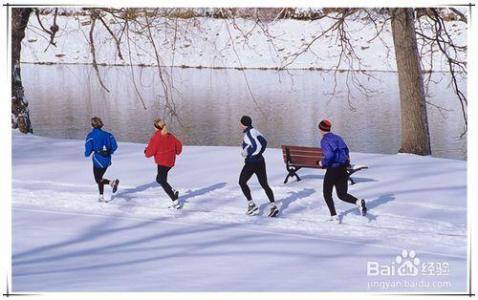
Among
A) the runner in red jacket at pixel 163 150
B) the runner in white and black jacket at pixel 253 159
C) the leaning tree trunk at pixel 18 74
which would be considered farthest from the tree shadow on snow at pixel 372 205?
the leaning tree trunk at pixel 18 74

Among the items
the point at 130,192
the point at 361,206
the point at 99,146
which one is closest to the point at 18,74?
the point at 130,192

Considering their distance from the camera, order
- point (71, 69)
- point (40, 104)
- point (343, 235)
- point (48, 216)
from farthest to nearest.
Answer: point (71, 69) < point (40, 104) < point (48, 216) < point (343, 235)

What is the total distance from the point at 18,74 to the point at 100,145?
22.5 feet

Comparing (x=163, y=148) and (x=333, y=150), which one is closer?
(x=333, y=150)

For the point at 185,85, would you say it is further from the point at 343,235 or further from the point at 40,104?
the point at 343,235

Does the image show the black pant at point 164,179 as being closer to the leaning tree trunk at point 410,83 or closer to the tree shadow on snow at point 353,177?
the tree shadow on snow at point 353,177

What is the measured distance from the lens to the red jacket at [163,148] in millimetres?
12500

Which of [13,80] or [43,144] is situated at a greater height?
[13,80]

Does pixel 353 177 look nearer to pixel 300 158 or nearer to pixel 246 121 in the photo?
pixel 300 158

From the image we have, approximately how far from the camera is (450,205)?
1277 centimetres

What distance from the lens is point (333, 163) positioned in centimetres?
1160

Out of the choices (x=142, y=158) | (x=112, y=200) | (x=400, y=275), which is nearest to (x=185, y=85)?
(x=142, y=158)

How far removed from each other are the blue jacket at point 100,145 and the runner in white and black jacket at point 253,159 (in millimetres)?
2143
